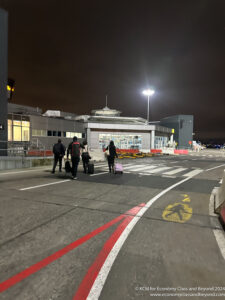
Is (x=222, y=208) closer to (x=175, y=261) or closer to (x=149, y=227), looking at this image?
(x=149, y=227)

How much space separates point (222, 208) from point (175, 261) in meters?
2.48

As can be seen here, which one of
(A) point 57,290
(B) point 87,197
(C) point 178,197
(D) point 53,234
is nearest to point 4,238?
(D) point 53,234

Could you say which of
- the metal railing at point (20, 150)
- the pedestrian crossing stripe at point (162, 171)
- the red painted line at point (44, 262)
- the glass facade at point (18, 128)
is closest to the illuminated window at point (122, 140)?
the glass facade at point (18, 128)

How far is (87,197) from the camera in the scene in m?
5.62

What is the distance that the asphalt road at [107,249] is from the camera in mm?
2064

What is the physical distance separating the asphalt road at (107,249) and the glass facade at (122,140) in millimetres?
36124

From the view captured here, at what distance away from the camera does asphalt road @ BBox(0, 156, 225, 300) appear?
2.06 metres

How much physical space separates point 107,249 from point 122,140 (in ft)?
130

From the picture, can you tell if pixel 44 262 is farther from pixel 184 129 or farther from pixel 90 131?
pixel 184 129

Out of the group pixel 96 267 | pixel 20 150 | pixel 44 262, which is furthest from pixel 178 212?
pixel 20 150

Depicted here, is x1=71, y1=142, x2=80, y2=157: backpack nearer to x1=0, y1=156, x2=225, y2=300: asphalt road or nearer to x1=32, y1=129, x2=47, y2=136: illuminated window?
x1=0, y1=156, x2=225, y2=300: asphalt road

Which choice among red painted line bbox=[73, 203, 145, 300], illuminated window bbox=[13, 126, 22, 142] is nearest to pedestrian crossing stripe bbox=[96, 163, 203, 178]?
red painted line bbox=[73, 203, 145, 300]

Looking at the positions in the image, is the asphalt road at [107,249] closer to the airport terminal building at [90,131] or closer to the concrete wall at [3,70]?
the concrete wall at [3,70]

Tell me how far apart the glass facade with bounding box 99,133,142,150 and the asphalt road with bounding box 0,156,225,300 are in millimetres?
36124
